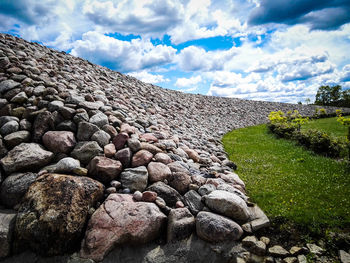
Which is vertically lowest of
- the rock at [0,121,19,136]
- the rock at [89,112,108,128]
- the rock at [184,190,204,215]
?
the rock at [184,190,204,215]

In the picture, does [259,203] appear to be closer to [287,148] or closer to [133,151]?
[133,151]

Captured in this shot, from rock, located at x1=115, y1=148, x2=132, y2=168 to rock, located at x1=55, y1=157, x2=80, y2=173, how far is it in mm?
1200

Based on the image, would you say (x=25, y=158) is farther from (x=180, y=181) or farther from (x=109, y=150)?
(x=180, y=181)

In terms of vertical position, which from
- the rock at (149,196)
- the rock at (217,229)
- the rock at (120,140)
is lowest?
the rock at (217,229)

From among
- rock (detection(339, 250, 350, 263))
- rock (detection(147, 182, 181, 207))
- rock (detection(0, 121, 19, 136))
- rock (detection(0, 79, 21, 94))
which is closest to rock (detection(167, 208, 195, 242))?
rock (detection(147, 182, 181, 207))

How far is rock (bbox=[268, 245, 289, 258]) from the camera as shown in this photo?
439 cm

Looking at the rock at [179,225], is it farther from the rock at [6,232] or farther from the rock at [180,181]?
the rock at [6,232]

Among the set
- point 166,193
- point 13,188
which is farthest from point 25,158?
point 166,193

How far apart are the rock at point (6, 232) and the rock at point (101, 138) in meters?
2.81

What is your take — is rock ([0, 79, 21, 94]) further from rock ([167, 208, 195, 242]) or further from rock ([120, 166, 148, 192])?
rock ([167, 208, 195, 242])

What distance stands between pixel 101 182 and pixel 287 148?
1214 centimetres

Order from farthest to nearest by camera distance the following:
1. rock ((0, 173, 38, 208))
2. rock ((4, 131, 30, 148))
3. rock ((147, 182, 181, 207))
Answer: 1. rock ((4, 131, 30, 148))
2. rock ((147, 182, 181, 207))
3. rock ((0, 173, 38, 208))

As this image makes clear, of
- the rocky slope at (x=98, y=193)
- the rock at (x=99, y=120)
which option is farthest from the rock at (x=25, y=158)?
the rock at (x=99, y=120)

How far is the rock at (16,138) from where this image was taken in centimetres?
601
